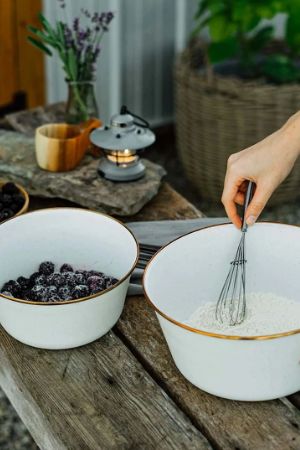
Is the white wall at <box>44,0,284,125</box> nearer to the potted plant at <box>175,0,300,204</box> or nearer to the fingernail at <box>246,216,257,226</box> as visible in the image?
Answer: the potted plant at <box>175,0,300,204</box>

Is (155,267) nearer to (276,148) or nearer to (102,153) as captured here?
(276,148)

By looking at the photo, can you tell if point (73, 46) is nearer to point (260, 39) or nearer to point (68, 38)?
point (68, 38)

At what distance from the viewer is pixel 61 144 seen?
1.79m

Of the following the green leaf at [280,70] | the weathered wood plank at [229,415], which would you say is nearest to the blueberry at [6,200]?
the weathered wood plank at [229,415]

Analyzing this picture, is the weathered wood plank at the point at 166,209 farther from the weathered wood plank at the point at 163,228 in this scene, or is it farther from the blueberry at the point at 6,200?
the blueberry at the point at 6,200

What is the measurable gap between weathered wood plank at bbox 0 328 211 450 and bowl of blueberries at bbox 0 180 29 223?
322mm

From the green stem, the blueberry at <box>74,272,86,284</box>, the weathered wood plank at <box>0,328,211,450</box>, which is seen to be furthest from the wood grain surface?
the green stem

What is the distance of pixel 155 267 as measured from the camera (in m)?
1.25

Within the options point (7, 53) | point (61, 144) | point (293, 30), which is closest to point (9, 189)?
point (61, 144)

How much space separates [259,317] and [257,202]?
192 mm

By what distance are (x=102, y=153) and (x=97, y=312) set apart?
682mm

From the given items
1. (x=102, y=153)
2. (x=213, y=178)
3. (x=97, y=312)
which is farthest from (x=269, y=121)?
(x=97, y=312)

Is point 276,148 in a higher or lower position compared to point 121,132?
higher

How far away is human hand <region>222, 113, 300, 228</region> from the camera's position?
130 centimetres
